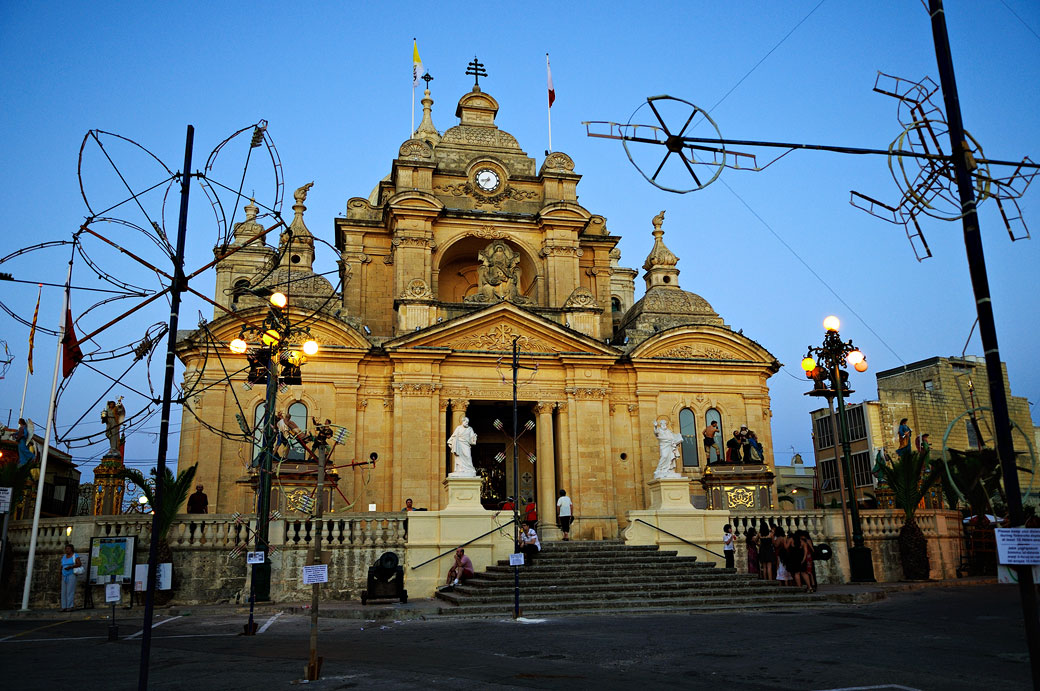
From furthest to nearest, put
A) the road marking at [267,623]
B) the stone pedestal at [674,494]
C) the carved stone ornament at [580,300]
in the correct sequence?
1. the carved stone ornament at [580,300]
2. the stone pedestal at [674,494]
3. the road marking at [267,623]

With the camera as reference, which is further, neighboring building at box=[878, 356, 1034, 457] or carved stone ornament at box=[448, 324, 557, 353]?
neighboring building at box=[878, 356, 1034, 457]

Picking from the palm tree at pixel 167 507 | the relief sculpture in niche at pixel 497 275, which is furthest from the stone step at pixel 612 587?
A: the relief sculpture in niche at pixel 497 275

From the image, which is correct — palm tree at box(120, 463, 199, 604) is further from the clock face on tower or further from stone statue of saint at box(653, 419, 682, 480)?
the clock face on tower

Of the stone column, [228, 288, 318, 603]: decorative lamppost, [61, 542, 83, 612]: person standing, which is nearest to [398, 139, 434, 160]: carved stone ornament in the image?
the stone column

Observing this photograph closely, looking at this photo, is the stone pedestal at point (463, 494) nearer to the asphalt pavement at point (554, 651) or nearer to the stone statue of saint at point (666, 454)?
the asphalt pavement at point (554, 651)

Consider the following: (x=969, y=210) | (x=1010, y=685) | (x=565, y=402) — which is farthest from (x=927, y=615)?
(x=565, y=402)

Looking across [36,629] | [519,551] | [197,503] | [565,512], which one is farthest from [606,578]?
[36,629]

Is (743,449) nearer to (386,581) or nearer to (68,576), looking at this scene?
(386,581)

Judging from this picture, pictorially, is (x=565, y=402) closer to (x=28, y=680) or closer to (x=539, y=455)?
(x=539, y=455)

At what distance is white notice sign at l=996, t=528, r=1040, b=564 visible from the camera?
7395 mm

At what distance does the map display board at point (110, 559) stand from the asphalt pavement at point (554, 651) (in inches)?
62.3

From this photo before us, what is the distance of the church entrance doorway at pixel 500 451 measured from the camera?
33.4 m

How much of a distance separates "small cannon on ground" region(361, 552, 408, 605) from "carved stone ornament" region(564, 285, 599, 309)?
15939mm

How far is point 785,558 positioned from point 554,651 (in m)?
11.2
